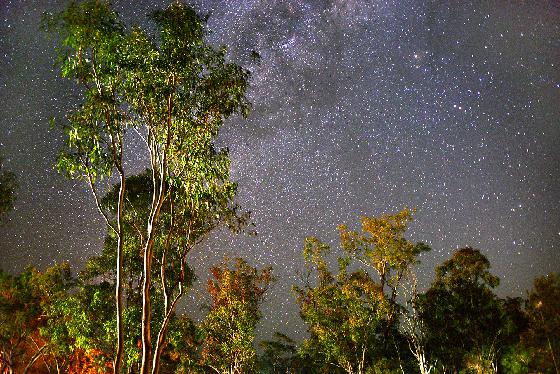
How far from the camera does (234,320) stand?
26703 mm

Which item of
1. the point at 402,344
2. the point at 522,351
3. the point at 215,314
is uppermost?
the point at 215,314

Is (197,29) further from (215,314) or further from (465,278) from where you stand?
(465,278)

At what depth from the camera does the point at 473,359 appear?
25156 mm

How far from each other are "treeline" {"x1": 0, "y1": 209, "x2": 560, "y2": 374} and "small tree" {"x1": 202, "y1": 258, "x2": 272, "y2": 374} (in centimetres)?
7

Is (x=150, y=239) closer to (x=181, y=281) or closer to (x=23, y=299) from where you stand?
(x=181, y=281)

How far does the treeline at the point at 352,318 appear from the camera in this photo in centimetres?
2077

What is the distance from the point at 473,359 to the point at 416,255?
7.06 metres

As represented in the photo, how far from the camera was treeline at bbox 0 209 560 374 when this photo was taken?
20.8 meters

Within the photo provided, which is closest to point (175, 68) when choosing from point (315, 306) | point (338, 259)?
point (338, 259)

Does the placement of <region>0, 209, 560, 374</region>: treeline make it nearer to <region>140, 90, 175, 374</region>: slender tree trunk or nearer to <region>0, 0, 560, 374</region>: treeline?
<region>0, 0, 560, 374</region>: treeline

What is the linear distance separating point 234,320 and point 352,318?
24.0 feet

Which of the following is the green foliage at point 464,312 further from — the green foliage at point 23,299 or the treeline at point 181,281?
the green foliage at point 23,299

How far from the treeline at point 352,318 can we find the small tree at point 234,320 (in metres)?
0.07

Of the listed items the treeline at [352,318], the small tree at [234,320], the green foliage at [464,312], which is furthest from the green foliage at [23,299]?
the green foliage at [464,312]
